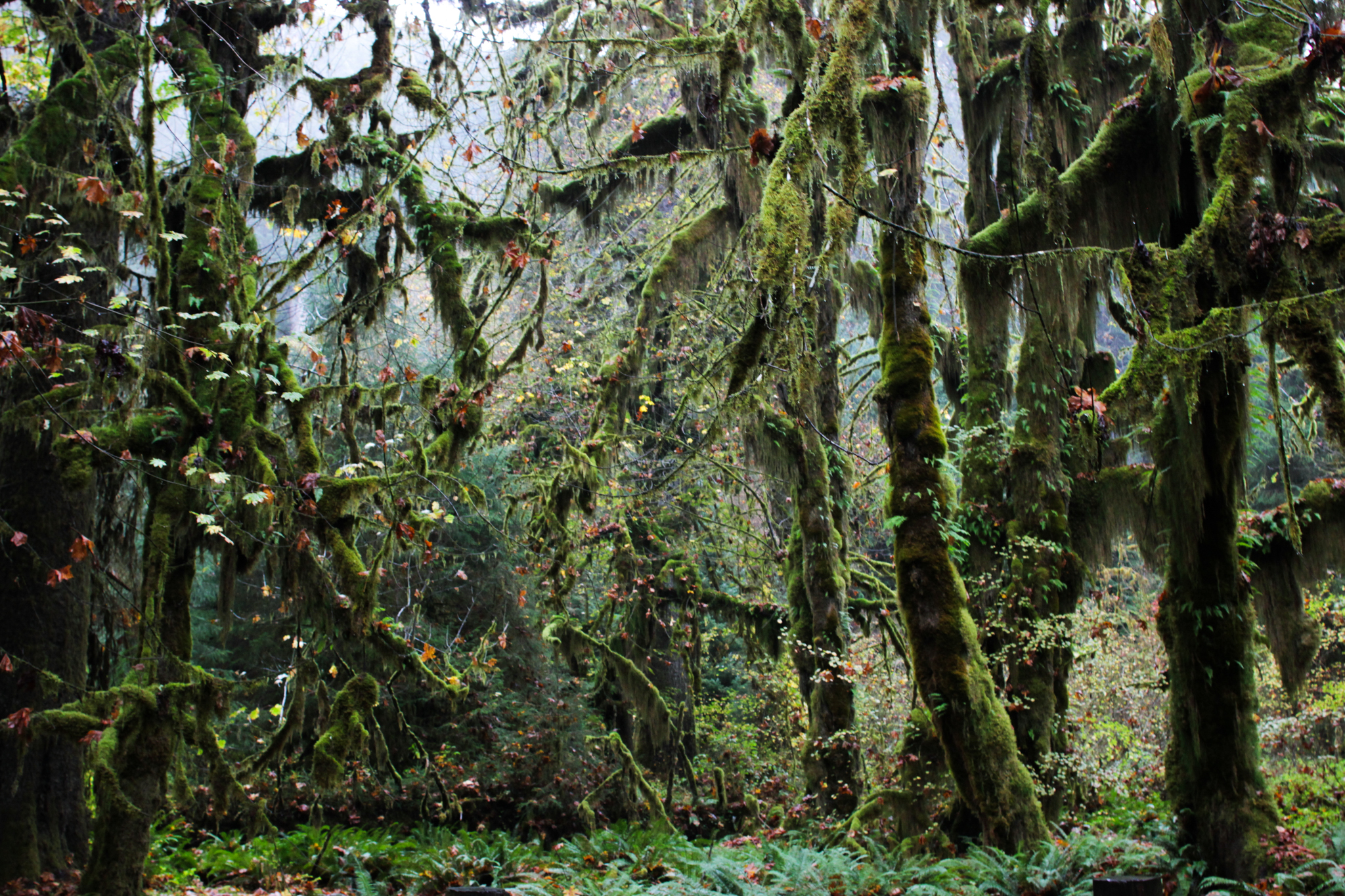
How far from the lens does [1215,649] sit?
579 centimetres

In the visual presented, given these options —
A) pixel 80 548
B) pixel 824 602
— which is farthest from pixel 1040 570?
pixel 80 548

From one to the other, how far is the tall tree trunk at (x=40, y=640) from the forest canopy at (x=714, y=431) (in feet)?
0.13

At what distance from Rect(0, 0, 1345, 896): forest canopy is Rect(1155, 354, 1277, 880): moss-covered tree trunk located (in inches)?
1.1

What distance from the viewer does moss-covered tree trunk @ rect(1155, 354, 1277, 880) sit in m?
5.65

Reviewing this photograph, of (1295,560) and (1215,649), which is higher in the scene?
(1295,560)

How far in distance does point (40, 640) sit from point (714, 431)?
570cm

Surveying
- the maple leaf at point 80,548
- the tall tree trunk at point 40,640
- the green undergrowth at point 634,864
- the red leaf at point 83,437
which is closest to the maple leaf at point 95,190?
the red leaf at point 83,437

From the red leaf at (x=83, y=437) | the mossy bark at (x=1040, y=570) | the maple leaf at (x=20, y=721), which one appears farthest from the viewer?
the mossy bark at (x=1040, y=570)

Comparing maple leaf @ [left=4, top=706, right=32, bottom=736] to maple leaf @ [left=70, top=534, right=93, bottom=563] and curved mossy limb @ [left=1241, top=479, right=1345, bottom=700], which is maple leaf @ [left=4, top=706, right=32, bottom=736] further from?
curved mossy limb @ [left=1241, top=479, right=1345, bottom=700]

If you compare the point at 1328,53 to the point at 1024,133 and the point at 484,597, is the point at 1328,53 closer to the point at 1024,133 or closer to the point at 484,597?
the point at 1024,133

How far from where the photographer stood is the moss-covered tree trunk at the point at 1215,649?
565 cm

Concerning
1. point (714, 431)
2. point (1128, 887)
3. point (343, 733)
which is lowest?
point (1128, 887)

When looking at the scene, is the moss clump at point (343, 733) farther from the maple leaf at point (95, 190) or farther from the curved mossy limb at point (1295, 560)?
the curved mossy limb at point (1295, 560)

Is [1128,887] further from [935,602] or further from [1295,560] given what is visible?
[1295,560]
